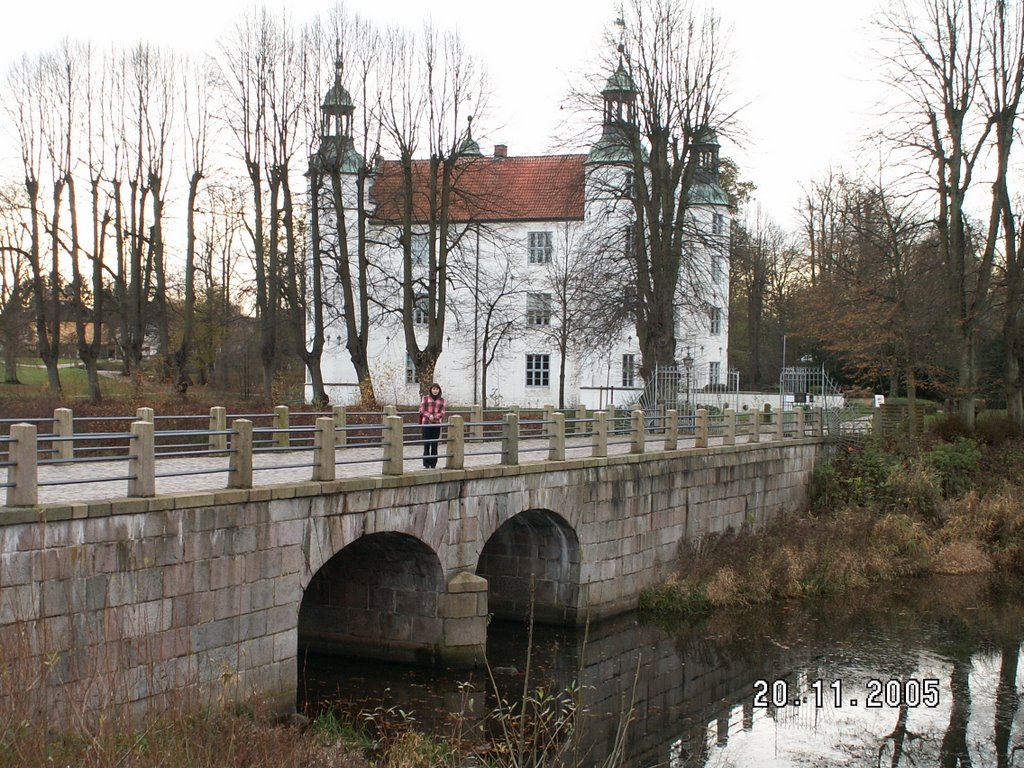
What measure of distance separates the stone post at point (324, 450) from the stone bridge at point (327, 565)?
18 cm

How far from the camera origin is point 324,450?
490 inches

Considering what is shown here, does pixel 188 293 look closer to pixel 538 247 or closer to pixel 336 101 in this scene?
pixel 336 101

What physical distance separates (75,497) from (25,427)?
1.86m

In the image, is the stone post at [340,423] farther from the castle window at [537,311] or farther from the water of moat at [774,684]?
the castle window at [537,311]

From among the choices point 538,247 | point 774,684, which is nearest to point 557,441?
point 774,684

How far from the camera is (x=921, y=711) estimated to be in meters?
13.7

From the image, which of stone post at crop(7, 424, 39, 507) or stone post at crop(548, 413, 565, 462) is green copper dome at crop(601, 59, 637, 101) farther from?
stone post at crop(7, 424, 39, 507)

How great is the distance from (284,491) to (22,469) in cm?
319

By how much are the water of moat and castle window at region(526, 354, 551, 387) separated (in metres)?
29.0

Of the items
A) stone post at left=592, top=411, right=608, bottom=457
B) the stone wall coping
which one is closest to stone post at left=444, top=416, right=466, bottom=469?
the stone wall coping

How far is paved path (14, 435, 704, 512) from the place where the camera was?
11016mm

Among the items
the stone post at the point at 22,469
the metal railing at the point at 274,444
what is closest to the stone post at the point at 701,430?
the metal railing at the point at 274,444

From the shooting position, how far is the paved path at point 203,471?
11016mm

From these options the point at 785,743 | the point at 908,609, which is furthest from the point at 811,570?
the point at 785,743
